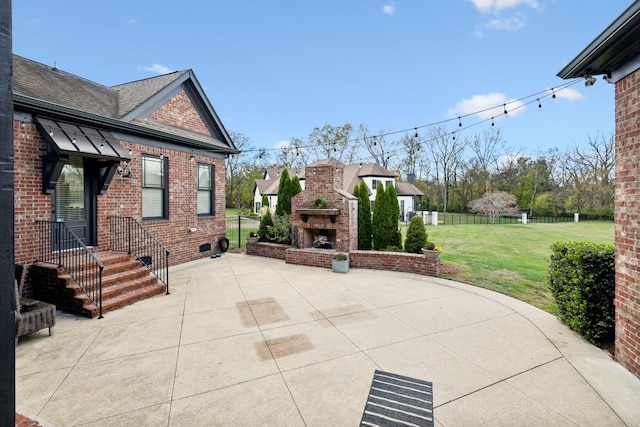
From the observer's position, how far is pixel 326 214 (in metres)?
8.75

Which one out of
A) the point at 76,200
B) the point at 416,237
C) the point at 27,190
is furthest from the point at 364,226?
the point at 27,190

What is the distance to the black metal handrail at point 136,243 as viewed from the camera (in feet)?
23.4

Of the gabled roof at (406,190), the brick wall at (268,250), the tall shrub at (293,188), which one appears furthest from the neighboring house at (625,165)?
the gabled roof at (406,190)

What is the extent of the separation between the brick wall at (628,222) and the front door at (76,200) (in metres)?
9.44

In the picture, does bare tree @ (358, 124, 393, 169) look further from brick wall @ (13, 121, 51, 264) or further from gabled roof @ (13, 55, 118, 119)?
brick wall @ (13, 121, 51, 264)

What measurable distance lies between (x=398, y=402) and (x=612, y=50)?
4.37 meters

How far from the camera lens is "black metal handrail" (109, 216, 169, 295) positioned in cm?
712

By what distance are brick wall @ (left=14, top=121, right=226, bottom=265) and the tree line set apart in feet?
66.3

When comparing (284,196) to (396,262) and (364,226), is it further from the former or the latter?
(396,262)

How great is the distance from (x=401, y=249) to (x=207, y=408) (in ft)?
24.2

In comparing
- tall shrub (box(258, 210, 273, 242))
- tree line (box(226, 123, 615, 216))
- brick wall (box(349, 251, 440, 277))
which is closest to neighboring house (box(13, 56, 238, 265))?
tall shrub (box(258, 210, 273, 242))

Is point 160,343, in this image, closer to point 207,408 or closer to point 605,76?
point 207,408

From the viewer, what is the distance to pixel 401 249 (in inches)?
358

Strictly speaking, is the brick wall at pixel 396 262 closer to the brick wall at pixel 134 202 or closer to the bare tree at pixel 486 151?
the brick wall at pixel 134 202
